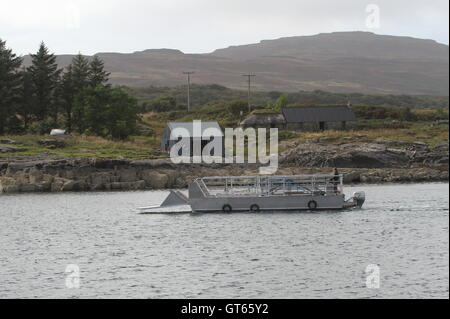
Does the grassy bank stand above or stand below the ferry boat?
above

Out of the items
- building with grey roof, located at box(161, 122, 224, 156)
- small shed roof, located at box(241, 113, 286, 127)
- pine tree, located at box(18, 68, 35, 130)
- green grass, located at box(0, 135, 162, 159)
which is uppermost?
pine tree, located at box(18, 68, 35, 130)

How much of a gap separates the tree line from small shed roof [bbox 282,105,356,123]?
111 ft

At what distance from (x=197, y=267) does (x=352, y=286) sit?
9408 mm

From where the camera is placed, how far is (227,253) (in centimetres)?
4812

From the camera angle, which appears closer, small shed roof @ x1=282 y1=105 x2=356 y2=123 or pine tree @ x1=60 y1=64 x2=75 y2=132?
pine tree @ x1=60 y1=64 x2=75 y2=132

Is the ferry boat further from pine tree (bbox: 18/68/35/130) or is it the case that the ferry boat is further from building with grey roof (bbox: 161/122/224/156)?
pine tree (bbox: 18/68/35/130)

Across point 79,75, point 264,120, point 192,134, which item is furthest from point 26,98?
point 264,120

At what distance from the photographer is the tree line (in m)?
124

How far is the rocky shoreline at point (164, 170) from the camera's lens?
9975 cm

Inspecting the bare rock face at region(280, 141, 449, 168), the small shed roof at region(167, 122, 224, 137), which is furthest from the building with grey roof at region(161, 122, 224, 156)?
the bare rock face at region(280, 141, 449, 168)

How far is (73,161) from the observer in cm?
10238

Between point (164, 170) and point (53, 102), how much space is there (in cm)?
3619

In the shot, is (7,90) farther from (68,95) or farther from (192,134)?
(192,134)
